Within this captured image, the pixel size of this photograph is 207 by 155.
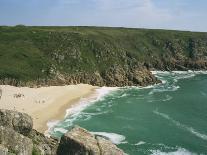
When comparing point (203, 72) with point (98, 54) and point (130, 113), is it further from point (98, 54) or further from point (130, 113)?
point (130, 113)

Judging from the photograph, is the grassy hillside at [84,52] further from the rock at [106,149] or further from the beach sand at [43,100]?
the rock at [106,149]

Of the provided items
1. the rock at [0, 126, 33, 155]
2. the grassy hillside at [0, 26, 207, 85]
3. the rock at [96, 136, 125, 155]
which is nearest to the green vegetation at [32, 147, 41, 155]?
the rock at [0, 126, 33, 155]

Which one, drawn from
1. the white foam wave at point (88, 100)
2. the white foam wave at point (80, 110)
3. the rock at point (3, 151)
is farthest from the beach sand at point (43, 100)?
the rock at point (3, 151)

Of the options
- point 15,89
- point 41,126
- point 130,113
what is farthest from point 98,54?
point 41,126

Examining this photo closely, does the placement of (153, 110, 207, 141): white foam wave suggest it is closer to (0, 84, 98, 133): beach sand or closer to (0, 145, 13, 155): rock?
(0, 84, 98, 133): beach sand

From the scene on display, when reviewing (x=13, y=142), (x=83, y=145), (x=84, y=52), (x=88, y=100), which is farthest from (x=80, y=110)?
(x=83, y=145)

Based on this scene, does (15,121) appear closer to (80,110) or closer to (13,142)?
(13,142)
